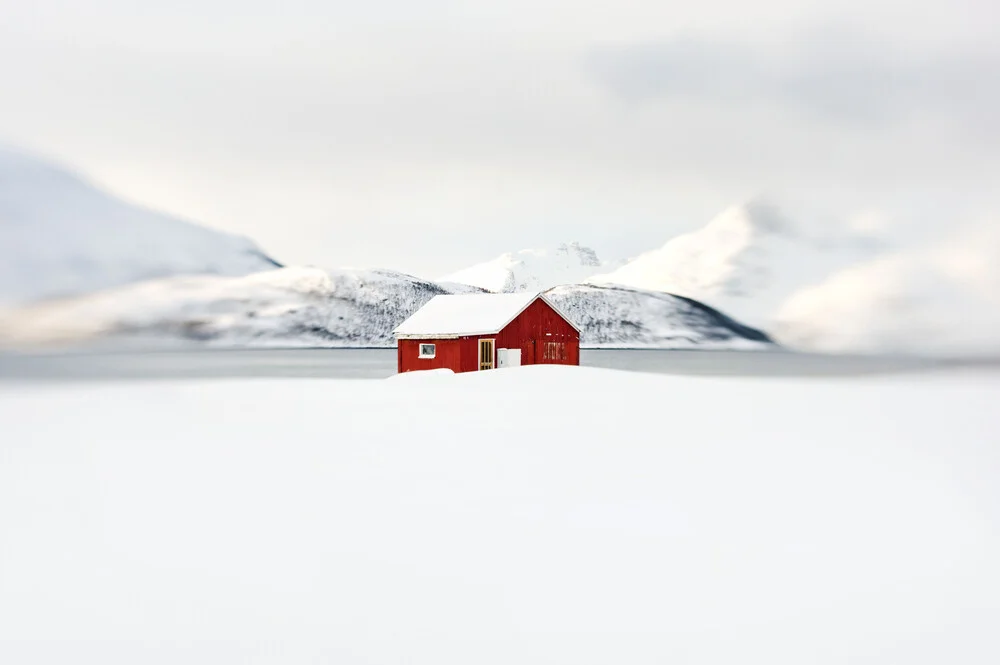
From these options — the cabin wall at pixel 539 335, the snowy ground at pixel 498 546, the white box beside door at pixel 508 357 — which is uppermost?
the cabin wall at pixel 539 335

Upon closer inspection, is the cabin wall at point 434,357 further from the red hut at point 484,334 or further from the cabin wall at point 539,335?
the cabin wall at point 539,335

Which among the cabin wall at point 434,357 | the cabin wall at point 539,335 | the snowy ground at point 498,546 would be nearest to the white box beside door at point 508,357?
the cabin wall at point 539,335

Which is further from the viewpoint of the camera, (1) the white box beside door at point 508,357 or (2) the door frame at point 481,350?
(1) the white box beside door at point 508,357

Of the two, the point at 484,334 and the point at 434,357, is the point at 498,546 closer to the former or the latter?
the point at 484,334

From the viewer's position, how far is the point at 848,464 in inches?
499

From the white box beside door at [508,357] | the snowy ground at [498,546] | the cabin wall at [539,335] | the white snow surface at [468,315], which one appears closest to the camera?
the snowy ground at [498,546]

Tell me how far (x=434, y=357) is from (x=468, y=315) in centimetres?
300

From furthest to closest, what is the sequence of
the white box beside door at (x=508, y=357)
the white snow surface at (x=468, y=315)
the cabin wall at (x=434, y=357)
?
the white snow surface at (x=468, y=315), the white box beside door at (x=508, y=357), the cabin wall at (x=434, y=357)

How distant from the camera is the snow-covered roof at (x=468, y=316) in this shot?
121 feet

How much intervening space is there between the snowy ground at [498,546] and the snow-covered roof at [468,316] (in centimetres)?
2083

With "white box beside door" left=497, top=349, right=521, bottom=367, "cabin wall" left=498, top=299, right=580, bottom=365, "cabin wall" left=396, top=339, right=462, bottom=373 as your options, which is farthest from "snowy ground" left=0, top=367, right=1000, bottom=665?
"cabin wall" left=498, top=299, right=580, bottom=365

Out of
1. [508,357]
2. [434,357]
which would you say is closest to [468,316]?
[434,357]

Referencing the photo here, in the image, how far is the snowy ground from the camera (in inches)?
251

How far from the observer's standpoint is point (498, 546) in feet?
27.1
